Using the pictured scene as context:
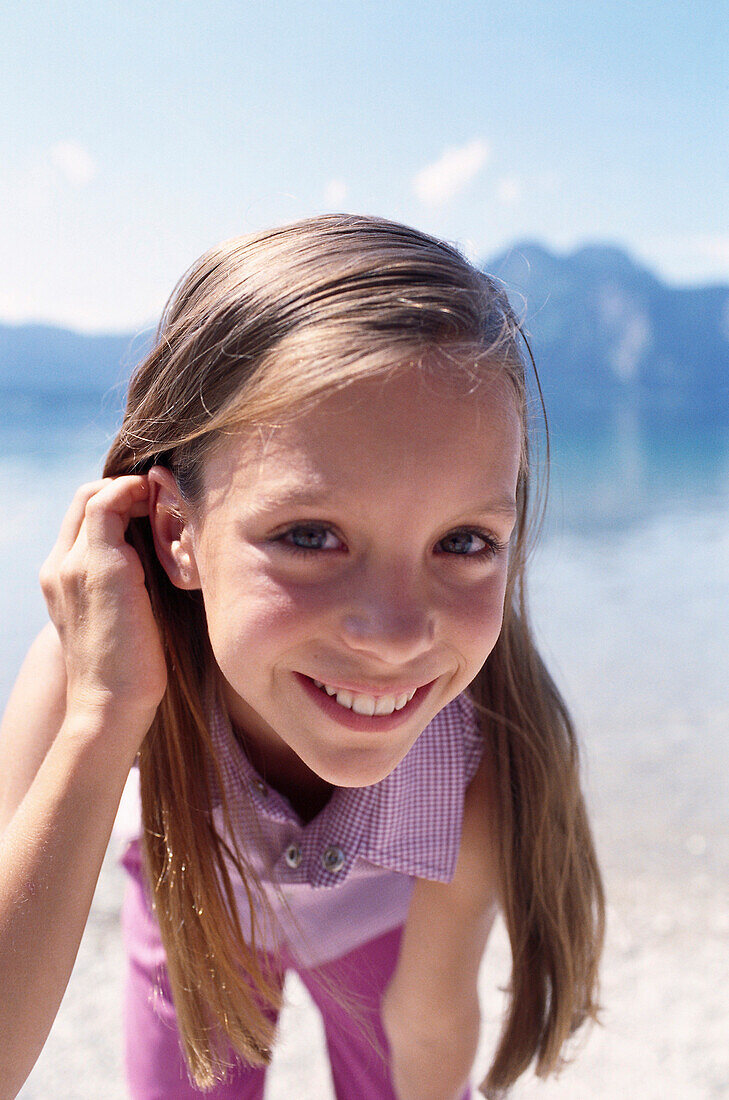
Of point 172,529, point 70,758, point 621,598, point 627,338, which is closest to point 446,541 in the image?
point 172,529

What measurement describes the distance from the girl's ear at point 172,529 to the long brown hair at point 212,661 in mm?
28

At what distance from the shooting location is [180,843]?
1.21m

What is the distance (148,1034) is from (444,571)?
3.36 feet

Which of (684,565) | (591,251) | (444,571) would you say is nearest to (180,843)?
(444,571)

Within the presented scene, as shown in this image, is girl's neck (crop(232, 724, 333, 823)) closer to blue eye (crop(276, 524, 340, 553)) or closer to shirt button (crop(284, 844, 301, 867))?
shirt button (crop(284, 844, 301, 867))

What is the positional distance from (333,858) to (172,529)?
497 mm

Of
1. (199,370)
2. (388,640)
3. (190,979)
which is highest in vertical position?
(199,370)

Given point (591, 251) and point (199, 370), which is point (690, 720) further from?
point (591, 251)

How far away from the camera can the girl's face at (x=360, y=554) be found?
86 centimetres

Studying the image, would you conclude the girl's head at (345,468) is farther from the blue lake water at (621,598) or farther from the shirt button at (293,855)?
the blue lake water at (621,598)

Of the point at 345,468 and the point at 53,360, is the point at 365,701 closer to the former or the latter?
the point at 345,468

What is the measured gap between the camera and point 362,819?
4.08 ft

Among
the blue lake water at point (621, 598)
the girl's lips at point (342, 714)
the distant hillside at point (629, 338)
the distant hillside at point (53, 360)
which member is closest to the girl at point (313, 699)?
the girl's lips at point (342, 714)

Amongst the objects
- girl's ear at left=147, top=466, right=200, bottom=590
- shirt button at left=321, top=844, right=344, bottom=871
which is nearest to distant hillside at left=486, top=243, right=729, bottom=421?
shirt button at left=321, top=844, right=344, bottom=871
